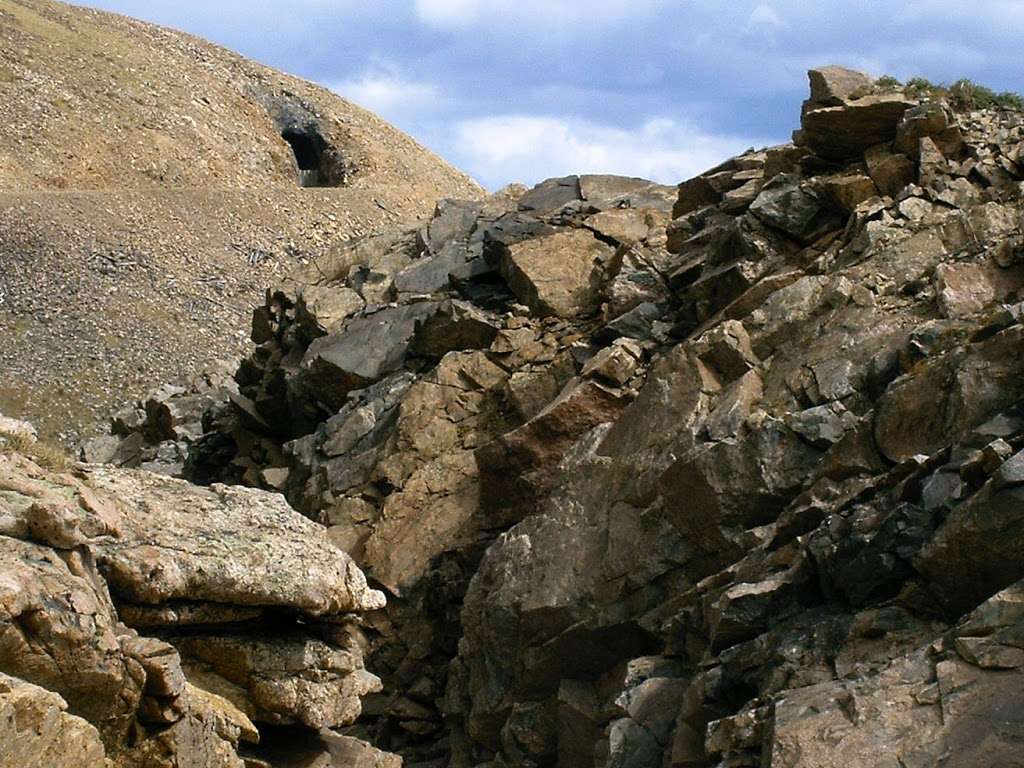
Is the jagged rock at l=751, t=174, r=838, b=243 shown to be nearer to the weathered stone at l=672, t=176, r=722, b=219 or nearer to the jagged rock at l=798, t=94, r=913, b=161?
the jagged rock at l=798, t=94, r=913, b=161

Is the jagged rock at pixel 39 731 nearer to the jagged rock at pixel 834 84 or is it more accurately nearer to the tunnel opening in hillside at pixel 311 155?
the jagged rock at pixel 834 84

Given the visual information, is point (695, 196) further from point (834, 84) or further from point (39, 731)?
point (39, 731)

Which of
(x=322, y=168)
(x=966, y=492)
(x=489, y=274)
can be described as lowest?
(x=966, y=492)

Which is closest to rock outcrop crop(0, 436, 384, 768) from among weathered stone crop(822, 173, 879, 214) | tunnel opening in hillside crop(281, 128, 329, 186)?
weathered stone crop(822, 173, 879, 214)

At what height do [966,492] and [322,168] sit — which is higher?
[322,168]

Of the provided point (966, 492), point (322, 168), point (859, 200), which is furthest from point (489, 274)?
point (322, 168)

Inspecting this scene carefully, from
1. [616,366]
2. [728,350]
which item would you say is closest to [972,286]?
[728,350]

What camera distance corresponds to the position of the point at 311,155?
88500mm

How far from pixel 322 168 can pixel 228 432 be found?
170 ft

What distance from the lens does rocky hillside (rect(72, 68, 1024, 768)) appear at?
581 inches

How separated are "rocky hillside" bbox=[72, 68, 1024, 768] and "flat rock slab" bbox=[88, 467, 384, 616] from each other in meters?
1.13

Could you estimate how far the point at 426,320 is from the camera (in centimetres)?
3092

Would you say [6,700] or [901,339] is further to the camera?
[901,339]

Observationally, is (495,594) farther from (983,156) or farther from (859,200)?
(983,156)
